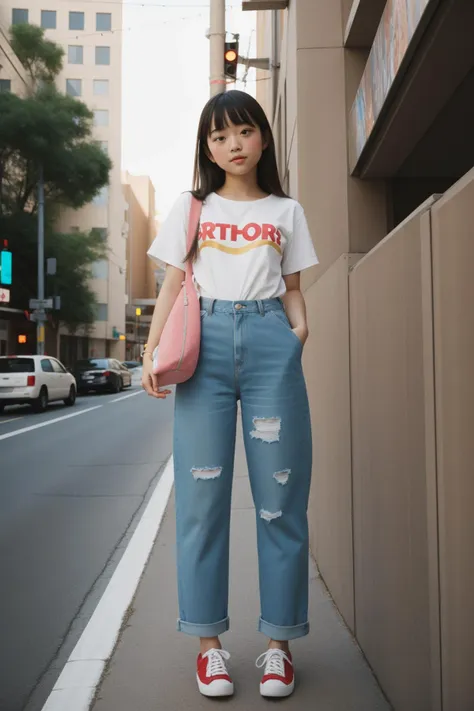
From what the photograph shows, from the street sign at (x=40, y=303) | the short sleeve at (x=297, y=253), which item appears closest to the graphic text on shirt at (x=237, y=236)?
the short sleeve at (x=297, y=253)

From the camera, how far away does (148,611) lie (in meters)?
3.14

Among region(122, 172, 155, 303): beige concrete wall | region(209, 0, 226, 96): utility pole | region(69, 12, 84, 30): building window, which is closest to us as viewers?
region(209, 0, 226, 96): utility pole

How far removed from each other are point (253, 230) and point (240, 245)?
0.07 metres

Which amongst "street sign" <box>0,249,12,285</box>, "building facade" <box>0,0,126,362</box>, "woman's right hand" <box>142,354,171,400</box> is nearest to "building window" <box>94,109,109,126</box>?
"building facade" <box>0,0,126,362</box>

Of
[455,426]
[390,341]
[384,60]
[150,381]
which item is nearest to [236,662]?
[150,381]

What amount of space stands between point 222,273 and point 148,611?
66.4 inches

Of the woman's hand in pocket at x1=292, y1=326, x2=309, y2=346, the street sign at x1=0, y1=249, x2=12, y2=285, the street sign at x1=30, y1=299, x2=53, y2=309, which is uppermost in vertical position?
the street sign at x1=0, y1=249, x2=12, y2=285

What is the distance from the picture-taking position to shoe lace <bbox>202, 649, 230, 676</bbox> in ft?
7.52

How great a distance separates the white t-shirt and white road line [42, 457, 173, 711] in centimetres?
142

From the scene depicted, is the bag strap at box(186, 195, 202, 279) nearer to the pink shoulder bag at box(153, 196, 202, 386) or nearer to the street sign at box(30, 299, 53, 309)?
the pink shoulder bag at box(153, 196, 202, 386)

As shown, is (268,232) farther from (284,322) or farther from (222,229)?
(284,322)

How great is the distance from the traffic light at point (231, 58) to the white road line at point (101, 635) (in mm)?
6691

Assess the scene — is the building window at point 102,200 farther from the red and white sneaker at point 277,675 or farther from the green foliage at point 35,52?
the red and white sneaker at point 277,675

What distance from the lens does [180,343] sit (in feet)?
7.29
